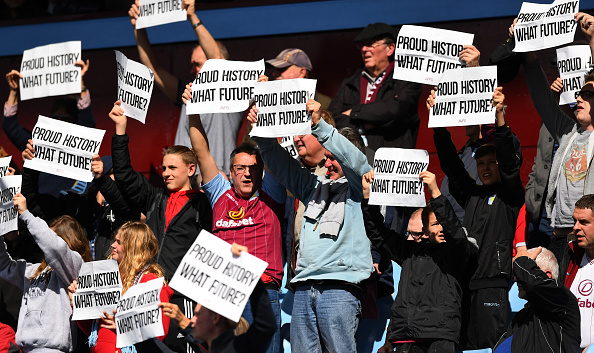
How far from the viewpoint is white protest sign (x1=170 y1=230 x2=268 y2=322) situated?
17.2ft

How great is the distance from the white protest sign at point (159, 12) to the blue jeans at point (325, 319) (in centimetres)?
303

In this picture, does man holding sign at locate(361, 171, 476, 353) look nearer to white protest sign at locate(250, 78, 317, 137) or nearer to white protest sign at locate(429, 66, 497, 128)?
white protest sign at locate(429, 66, 497, 128)

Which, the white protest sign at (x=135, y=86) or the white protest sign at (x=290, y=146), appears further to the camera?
the white protest sign at (x=135, y=86)

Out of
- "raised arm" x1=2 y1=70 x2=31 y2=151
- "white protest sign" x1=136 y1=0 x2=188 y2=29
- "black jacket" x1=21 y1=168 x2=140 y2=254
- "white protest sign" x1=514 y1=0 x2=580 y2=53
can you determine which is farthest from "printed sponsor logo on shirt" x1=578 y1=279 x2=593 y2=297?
"raised arm" x1=2 y1=70 x2=31 y2=151

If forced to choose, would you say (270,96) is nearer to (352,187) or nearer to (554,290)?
(352,187)

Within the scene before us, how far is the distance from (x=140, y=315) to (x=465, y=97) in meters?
2.82

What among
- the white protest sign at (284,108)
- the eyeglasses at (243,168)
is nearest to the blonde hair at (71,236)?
the eyeglasses at (243,168)

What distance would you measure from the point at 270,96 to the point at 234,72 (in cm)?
52

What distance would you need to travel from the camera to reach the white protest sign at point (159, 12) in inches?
339

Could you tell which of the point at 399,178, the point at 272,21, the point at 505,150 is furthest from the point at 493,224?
the point at 272,21

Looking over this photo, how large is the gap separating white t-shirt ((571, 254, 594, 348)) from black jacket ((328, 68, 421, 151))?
2329 millimetres

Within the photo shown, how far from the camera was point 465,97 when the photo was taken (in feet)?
23.0

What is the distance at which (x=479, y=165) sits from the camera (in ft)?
23.6

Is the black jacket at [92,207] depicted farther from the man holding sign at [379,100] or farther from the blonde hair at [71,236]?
the man holding sign at [379,100]
